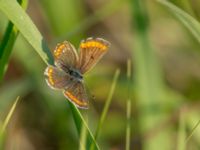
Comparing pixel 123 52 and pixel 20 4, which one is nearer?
pixel 20 4

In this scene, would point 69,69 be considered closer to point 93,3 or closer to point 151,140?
point 151,140

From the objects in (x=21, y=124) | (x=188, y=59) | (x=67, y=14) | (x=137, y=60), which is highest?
(x=67, y=14)

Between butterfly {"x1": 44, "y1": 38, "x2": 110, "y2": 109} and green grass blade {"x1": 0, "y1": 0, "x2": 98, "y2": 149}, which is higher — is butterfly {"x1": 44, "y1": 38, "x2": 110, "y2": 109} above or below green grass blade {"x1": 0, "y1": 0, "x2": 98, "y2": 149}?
below

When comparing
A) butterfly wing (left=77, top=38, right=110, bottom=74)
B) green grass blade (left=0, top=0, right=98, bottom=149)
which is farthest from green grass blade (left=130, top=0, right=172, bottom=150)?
green grass blade (left=0, top=0, right=98, bottom=149)

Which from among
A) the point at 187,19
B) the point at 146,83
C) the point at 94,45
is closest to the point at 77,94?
the point at 94,45

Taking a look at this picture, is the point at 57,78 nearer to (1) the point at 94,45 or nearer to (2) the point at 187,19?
(1) the point at 94,45

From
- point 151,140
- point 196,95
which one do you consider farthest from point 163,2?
point 196,95

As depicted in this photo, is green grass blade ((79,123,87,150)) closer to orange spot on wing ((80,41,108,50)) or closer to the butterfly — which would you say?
the butterfly
